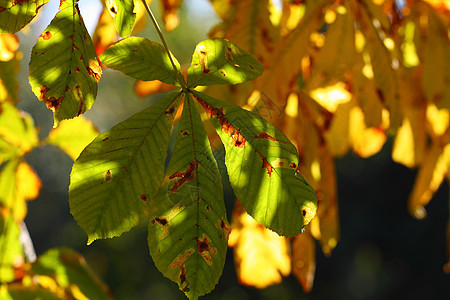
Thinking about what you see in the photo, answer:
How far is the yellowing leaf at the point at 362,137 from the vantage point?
1001 millimetres

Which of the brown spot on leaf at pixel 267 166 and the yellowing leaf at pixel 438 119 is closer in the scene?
the brown spot on leaf at pixel 267 166

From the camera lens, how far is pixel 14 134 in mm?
884

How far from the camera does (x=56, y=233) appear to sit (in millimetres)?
11500

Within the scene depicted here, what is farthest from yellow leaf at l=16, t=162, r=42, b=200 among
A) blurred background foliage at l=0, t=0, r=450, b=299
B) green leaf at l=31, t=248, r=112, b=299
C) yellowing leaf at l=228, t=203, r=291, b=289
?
blurred background foliage at l=0, t=0, r=450, b=299

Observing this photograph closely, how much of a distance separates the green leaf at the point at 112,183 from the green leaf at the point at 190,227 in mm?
18

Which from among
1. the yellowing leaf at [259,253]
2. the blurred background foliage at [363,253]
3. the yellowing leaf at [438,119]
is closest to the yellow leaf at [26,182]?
the yellowing leaf at [259,253]

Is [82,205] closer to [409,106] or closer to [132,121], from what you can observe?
[132,121]

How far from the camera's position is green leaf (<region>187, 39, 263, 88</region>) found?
0.48 meters

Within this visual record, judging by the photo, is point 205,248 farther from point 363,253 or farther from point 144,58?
point 363,253

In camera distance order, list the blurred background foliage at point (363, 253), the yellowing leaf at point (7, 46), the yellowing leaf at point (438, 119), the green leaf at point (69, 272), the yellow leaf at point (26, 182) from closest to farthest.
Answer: the yellowing leaf at point (7, 46) → the green leaf at point (69, 272) → the yellow leaf at point (26, 182) → the yellowing leaf at point (438, 119) → the blurred background foliage at point (363, 253)

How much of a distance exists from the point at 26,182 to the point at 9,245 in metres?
0.19

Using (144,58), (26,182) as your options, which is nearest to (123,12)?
(144,58)

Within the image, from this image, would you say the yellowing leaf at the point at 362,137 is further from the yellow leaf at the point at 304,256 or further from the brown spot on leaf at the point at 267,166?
the brown spot on leaf at the point at 267,166

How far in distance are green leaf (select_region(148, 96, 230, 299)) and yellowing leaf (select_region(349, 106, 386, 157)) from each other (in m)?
0.63
